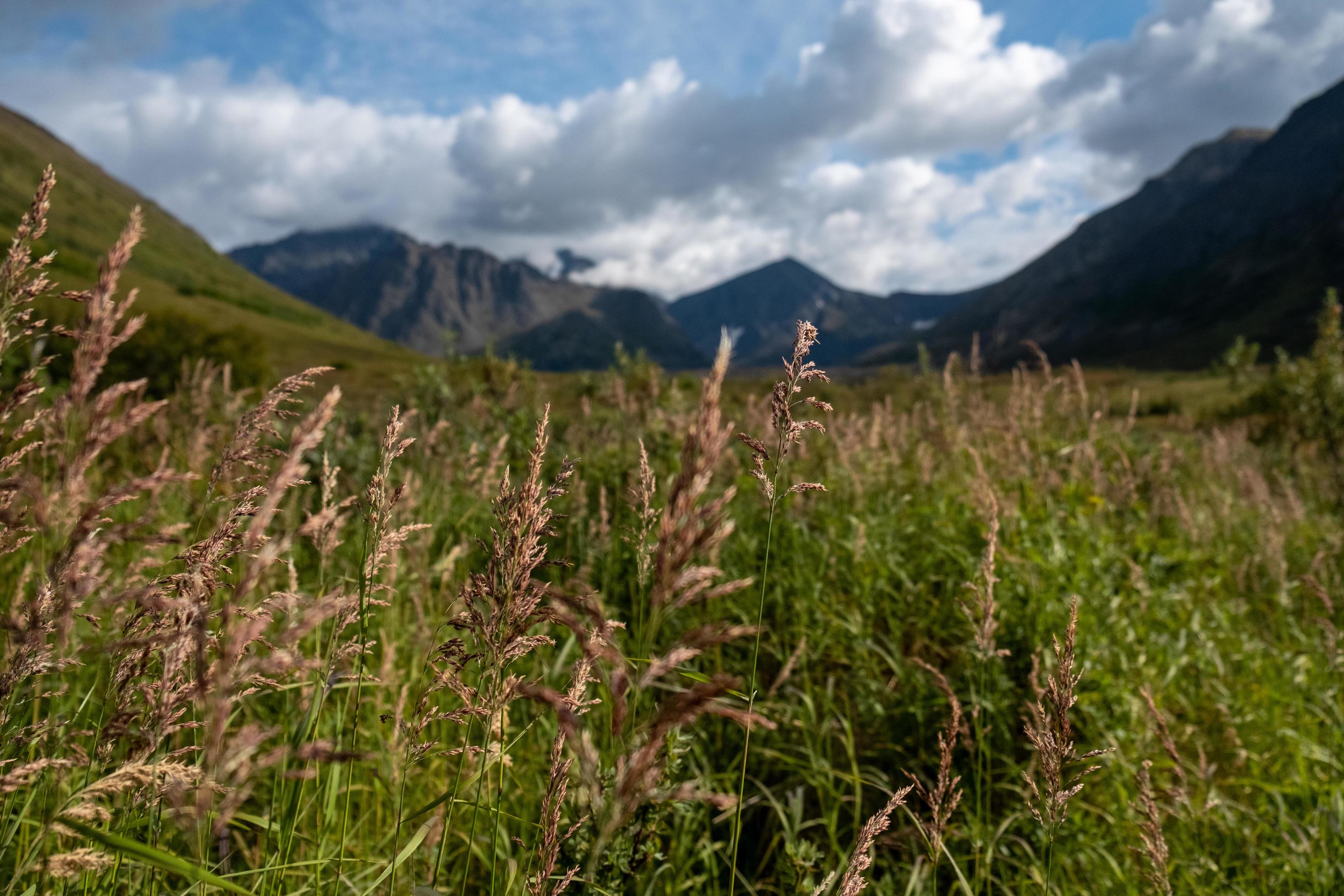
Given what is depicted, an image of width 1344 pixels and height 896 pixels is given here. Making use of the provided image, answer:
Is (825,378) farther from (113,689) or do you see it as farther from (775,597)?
(775,597)

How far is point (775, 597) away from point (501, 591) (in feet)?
10.7

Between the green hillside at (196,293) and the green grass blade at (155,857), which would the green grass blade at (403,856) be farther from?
the green hillside at (196,293)

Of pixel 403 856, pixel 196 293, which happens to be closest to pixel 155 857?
pixel 403 856

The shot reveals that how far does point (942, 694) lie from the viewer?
349 cm

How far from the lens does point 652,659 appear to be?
118 cm

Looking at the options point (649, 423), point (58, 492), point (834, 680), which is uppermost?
point (58, 492)

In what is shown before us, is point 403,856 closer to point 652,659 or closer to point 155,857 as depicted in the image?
point 155,857

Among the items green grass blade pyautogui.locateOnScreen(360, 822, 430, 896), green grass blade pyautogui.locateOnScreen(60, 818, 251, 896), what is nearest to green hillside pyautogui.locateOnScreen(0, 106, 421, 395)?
green grass blade pyautogui.locateOnScreen(360, 822, 430, 896)

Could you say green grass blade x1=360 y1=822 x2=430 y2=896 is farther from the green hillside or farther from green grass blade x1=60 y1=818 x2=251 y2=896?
the green hillside

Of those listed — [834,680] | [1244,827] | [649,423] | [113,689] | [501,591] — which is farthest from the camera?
[649,423]

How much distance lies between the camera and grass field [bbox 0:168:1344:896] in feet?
3.80

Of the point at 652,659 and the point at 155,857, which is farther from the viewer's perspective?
the point at 652,659

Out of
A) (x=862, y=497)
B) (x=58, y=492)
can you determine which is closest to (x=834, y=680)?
(x=862, y=497)

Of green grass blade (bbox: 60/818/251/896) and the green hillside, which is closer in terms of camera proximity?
green grass blade (bbox: 60/818/251/896)
